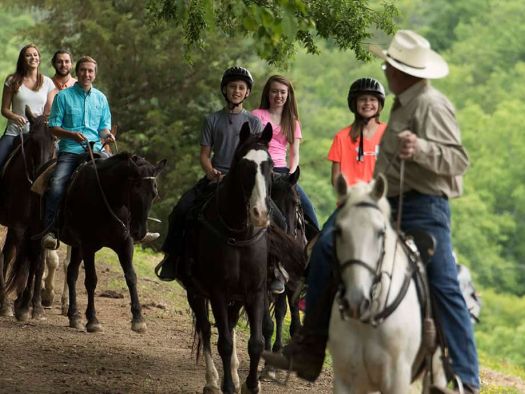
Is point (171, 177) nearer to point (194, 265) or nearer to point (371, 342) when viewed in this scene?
point (194, 265)

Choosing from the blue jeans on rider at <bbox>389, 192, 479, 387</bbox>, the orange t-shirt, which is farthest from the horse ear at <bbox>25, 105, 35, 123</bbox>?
the blue jeans on rider at <bbox>389, 192, 479, 387</bbox>

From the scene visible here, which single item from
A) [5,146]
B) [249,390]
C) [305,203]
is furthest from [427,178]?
[5,146]

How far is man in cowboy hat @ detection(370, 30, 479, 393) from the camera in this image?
25.1 ft

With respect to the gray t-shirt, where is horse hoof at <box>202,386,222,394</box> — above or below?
below

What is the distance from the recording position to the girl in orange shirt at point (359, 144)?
32.8ft

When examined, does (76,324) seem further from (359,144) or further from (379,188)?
(379,188)

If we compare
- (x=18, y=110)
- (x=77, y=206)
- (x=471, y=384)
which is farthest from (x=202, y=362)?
(x=471, y=384)

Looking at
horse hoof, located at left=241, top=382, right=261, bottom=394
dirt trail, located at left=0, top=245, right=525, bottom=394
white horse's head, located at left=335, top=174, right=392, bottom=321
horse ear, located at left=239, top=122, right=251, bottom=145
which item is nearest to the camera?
white horse's head, located at left=335, top=174, right=392, bottom=321

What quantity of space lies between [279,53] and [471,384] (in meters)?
8.00

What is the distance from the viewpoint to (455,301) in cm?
777

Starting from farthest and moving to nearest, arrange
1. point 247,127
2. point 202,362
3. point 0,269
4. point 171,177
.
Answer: point 171,177
point 0,269
point 202,362
point 247,127

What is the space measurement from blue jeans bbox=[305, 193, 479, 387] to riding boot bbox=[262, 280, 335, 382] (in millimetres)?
13

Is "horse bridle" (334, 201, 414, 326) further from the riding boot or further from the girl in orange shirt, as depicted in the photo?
the girl in orange shirt

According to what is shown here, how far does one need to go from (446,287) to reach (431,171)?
2.31 ft
